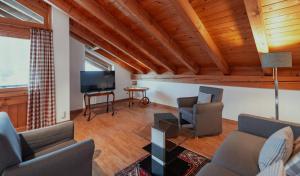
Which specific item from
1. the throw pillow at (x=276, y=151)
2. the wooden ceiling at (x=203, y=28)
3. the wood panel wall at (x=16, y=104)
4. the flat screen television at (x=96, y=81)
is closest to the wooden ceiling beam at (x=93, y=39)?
the wooden ceiling at (x=203, y=28)

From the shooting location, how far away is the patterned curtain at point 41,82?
3250mm

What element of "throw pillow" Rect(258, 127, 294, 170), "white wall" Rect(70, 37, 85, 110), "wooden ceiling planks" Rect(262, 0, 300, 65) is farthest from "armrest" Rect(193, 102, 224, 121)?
"white wall" Rect(70, 37, 85, 110)

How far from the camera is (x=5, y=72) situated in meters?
3.10

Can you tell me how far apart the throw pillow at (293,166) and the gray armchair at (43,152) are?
1.59 meters

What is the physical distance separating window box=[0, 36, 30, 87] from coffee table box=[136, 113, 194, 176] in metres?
2.64

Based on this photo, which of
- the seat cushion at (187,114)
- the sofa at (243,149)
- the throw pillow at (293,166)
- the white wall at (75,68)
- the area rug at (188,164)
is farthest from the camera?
the white wall at (75,68)

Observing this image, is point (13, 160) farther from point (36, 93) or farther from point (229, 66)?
point (229, 66)

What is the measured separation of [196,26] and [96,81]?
304 centimetres

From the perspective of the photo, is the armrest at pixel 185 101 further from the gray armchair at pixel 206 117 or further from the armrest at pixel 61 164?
the armrest at pixel 61 164

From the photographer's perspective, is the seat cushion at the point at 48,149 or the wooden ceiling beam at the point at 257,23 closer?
the seat cushion at the point at 48,149

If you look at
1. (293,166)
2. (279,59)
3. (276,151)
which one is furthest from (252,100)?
(293,166)

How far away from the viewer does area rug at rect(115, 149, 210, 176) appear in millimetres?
2082

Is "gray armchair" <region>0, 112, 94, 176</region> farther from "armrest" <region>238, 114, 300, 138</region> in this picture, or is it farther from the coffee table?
"armrest" <region>238, 114, 300, 138</region>

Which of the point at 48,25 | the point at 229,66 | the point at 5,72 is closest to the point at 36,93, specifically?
the point at 5,72
